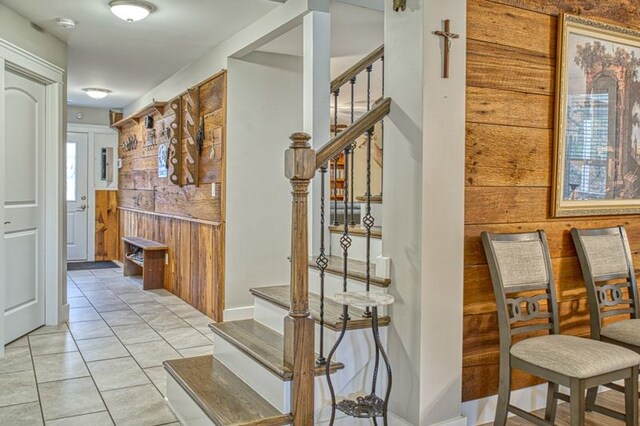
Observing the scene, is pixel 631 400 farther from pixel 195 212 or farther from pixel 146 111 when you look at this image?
pixel 146 111

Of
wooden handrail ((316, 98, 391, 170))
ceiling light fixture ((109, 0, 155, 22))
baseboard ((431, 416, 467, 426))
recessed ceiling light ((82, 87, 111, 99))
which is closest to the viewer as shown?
wooden handrail ((316, 98, 391, 170))

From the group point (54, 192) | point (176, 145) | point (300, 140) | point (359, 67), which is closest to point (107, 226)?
point (176, 145)

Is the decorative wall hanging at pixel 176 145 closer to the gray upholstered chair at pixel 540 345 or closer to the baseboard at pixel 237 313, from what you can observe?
the baseboard at pixel 237 313

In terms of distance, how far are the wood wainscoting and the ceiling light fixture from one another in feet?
5.97

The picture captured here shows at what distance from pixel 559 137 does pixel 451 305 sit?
1.06 m

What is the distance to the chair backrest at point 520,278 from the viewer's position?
7.58 feet

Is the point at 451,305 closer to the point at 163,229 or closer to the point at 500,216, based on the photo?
the point at 500,216

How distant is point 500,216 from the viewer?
99.5 inches

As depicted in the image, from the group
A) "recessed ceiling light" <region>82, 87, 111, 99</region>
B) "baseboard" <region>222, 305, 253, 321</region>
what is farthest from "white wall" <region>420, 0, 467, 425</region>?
"recessed ceiling light" <region>82, 87, 111, 99</region>

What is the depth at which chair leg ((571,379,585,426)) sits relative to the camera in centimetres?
199

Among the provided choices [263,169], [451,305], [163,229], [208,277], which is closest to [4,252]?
[208,277]

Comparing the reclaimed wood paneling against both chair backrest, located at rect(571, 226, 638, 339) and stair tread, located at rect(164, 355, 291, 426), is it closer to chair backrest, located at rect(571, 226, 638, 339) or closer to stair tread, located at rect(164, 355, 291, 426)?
stair tread, located at rect(164, 355, 291, 426)

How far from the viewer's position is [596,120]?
9.20 feet

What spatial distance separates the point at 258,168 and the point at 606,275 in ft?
9.78
